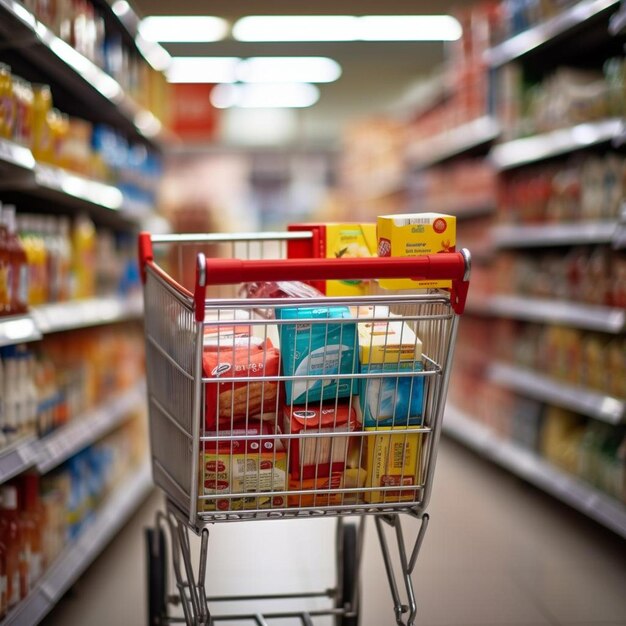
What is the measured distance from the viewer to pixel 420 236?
1838 millimetres

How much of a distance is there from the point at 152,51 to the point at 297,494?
11.8ft

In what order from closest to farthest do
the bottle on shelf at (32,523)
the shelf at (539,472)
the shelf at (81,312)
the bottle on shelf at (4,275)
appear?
the bottle on shelf at (4,275) < the bottle on shelf at (32,523) < the shelf at (81,312) < the shelf at (539,472)

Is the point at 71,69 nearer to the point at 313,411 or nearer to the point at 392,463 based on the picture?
the point at 313,411

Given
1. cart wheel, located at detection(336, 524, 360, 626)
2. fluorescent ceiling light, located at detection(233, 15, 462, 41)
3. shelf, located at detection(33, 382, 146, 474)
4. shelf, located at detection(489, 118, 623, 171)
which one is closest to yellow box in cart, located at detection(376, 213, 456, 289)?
cart wheel, located at detection(336, 524, 360, 626)

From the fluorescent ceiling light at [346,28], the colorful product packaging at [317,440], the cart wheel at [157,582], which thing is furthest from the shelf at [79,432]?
the fluorescent ceiling light at [346,28]

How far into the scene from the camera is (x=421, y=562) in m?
3.25

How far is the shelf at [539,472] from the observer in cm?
323

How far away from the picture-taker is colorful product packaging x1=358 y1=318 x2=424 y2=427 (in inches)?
69.4

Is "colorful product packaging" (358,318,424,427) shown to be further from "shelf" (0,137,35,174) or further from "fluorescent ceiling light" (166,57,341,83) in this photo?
"fluorescent ceiling light" (166,57,341,83)

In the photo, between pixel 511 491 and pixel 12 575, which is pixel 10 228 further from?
pixel 511 491

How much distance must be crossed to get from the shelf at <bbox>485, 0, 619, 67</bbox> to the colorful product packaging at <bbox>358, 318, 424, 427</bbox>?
6.93 ft

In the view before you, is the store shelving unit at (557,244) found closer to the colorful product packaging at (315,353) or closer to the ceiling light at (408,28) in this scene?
the colorful product packaging at (315,353)

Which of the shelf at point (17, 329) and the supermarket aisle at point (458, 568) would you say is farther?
the supermarket aisle at point (458, 568)

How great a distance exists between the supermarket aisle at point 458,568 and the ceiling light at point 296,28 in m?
5.02
